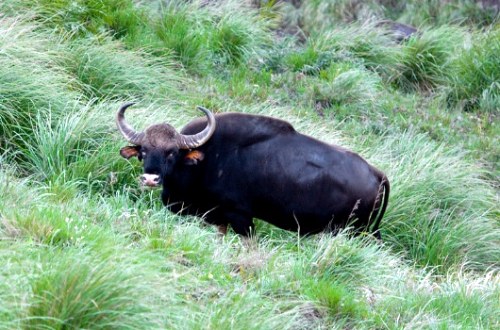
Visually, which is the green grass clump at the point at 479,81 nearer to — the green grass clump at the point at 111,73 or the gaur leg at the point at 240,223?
the green grass clump at the point at 111,73

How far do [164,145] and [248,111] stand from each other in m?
3.60

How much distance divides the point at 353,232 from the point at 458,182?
8.61 ft

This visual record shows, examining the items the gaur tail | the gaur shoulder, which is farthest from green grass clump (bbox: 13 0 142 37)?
the gaur tail

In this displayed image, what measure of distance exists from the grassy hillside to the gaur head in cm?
44

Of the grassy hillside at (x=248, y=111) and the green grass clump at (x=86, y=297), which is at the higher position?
the green grass clump at (x=86, y=297)

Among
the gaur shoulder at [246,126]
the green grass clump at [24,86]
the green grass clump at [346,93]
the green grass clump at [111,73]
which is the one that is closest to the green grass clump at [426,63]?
the green grass clump at [346,93]

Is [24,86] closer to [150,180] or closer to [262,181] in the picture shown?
[150,180]

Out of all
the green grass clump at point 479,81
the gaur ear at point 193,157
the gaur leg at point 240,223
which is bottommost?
the green grass clump at point 479,81

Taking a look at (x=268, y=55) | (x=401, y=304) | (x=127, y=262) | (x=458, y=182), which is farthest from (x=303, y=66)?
(x=127, y=262)

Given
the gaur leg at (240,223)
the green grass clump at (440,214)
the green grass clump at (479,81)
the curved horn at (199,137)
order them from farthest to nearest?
the green grass clump at (479,81) → the green grass clump at (440,214) → the gaur leg at (240,223) → the curved horn at (199,137)

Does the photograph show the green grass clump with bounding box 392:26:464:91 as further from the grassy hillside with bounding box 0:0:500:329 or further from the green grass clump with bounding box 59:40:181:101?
the green grass clump with bounding box 59:40:181:101

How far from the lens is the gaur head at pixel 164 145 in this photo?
9.75 meters

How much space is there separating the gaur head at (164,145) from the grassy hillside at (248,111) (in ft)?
1.44

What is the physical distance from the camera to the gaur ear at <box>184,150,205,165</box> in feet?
32.4
